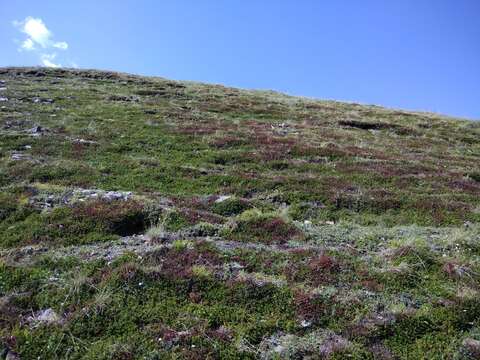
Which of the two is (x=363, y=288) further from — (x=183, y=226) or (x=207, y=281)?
(x=183, y=226)

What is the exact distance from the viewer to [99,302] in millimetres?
8367

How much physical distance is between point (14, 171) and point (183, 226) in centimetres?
848

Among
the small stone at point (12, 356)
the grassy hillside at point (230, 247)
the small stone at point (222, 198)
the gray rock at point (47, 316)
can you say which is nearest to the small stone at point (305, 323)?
the grassy hillside at point (230, 247)

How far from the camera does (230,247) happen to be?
35.8 feet

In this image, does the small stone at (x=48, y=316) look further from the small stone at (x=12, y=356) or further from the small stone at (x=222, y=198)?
the small stone at (x=222, y=198)

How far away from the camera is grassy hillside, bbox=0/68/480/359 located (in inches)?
302

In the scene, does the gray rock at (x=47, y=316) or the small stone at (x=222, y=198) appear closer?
the gray rock at (x=47, y=316)

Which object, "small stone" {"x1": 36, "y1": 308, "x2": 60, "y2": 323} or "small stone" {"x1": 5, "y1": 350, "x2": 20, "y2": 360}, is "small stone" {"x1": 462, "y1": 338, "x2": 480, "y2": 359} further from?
"small stone" {"x1": 5, "y1": 350, "x2": 20, "y2": 360}

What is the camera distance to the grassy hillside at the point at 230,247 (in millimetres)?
7668

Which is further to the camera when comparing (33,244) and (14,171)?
(14,171)

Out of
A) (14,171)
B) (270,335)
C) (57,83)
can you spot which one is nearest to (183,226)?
(270,335)

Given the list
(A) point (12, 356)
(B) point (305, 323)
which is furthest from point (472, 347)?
(A) point (12, 356)

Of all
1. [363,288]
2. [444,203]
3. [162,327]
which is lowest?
[162,327]

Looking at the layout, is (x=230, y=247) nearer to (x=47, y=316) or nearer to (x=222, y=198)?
(x=222, y=198)
